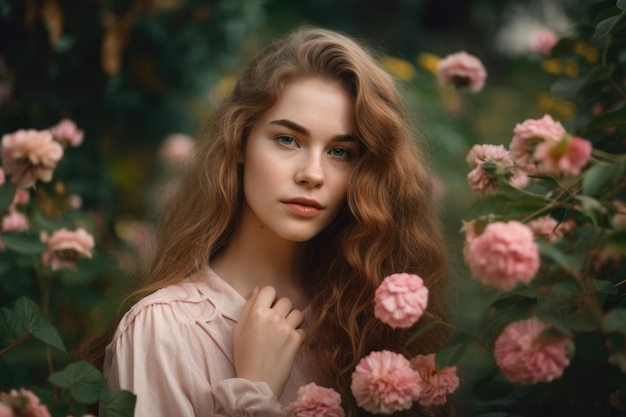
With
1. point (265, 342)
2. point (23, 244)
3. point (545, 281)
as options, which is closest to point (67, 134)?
point (23, 244)

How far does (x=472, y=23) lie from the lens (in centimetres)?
613

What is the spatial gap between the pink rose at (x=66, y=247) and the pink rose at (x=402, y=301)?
1.04 m

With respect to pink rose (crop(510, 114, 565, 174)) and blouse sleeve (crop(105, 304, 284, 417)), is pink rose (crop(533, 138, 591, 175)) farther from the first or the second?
blouse sleeve (crop(105, 304, 284, 417))

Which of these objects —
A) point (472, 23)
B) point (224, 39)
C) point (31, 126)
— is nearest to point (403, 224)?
point (31, 126)

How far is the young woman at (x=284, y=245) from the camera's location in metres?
1.63

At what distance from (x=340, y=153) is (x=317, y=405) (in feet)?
2.06

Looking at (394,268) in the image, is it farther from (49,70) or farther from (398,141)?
(49,70)

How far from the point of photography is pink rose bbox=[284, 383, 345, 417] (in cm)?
145

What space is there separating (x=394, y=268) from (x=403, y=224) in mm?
121

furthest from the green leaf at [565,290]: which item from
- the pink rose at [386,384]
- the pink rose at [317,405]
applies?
the pink rose at [317,405]

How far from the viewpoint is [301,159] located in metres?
1.70

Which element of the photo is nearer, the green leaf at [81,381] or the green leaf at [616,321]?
the green leaf at [616,321]

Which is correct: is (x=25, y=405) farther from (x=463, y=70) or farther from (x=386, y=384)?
(x=463, y=70)

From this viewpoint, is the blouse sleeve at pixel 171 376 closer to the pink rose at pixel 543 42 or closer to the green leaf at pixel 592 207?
the green leaf at pixel 592 207
